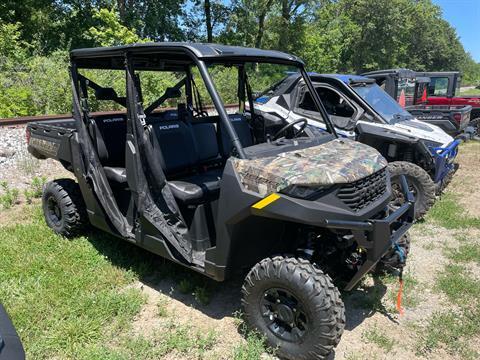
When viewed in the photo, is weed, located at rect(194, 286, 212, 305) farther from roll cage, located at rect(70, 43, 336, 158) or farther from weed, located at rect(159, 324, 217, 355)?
roll cage, located at rect(70, 43, 336, 158)

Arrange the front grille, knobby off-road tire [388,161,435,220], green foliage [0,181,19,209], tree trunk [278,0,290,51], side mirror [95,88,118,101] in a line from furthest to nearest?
tree trunk [278,0,290,51], green foliage [0,181,19,209], knobby off-road tire [388,161,435,220], side mirror [95,88,118,101], the front grille

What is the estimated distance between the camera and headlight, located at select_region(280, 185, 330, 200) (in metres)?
A: 2.70

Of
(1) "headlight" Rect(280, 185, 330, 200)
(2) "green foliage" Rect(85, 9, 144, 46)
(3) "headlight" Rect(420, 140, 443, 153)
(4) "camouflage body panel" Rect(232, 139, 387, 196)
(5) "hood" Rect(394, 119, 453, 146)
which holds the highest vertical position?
(2) "green foliage" Rect(85, 9, 144, 46)

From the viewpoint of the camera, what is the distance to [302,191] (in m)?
2.71

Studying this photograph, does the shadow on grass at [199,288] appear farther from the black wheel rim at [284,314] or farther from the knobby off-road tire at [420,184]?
the knobby off-road tire at [420,184]

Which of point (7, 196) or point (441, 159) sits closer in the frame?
point (7, 196)

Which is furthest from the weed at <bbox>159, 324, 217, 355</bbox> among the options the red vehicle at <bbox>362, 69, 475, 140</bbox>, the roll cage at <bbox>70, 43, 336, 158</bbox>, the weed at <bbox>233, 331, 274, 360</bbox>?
the red vehicle at <bbox>362, 69, 475, 140</bbox>

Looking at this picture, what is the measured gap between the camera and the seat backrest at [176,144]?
12.8 feet

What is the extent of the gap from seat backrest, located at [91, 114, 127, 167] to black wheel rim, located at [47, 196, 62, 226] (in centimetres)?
94

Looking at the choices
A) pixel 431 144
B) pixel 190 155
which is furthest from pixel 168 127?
pixel 431 144

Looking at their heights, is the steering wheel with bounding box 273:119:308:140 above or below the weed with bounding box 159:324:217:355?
above

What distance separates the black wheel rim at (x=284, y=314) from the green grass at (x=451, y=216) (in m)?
3.55

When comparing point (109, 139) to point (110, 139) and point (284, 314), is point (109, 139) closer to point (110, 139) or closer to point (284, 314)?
point (110, 139)

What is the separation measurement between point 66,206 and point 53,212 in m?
0.48
